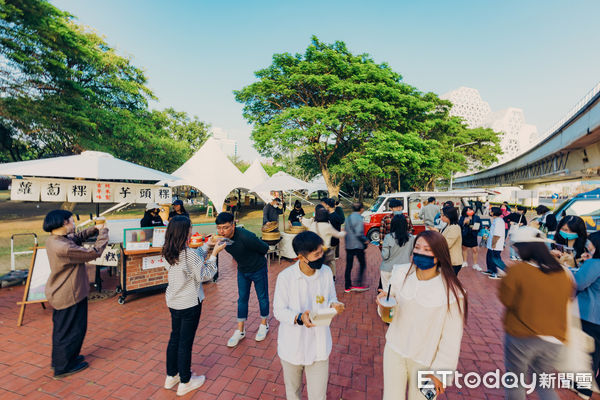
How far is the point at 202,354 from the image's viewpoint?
3.41 metres

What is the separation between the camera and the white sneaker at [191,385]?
8.84 feet

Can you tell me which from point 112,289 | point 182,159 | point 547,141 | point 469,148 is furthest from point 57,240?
point 469,148

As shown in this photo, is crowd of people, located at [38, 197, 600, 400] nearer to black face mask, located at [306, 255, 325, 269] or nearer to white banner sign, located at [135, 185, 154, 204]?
black face mask, located at [306, 255, 325, 269]

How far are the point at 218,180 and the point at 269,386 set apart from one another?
10937mm

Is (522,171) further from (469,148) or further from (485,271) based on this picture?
(485,271)

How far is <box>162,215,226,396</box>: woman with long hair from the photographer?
2.47m

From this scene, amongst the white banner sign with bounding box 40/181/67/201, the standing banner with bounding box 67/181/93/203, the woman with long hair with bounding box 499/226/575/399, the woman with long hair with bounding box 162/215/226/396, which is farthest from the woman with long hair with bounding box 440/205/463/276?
the white banner sign with bounding box 40/181/67/201

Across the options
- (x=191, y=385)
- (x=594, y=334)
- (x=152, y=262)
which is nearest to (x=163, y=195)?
(x=152, y=262)

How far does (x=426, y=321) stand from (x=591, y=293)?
6.80ft

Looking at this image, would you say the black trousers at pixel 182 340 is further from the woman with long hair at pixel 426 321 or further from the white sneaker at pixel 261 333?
the woman with long hair at pixel 426 321

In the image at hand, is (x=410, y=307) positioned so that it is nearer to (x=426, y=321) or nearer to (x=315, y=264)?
(x=426, y=321)

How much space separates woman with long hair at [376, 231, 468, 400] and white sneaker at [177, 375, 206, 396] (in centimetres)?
208

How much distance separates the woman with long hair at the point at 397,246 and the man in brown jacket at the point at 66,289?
3.89 metres

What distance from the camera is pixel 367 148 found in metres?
16.6
